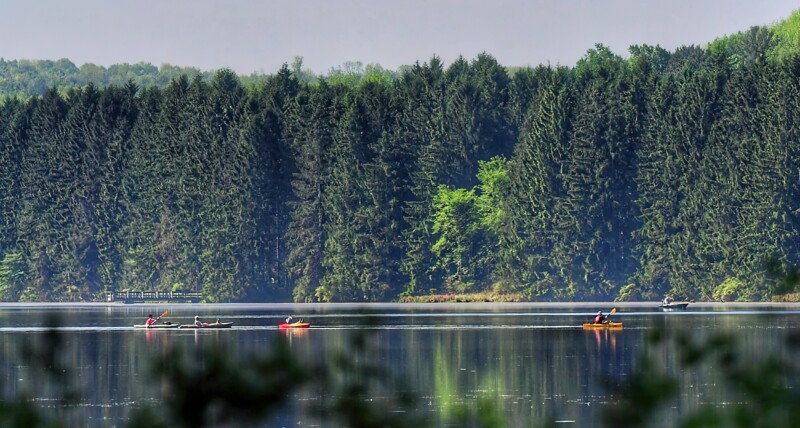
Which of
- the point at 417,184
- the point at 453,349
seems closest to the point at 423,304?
the point at 417,184

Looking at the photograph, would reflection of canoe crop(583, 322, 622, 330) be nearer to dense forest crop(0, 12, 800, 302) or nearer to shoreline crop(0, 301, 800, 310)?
shoreline crop(0, 301, 800, 310)

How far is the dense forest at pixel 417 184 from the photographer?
89.6m

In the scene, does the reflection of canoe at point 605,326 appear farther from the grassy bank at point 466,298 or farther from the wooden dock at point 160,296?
the wooden dock at point 160,296

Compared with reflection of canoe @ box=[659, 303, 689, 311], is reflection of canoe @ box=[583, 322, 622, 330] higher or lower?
lower

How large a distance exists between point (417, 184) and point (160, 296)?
18.5 meters

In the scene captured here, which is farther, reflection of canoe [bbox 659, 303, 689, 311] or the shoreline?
the shoreline

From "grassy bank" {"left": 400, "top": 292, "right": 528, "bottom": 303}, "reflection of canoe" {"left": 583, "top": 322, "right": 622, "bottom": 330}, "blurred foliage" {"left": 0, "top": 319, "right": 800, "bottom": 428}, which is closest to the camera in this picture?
"blurred foliage" {"left": 0, "top": 319, "right": 800, "bottom": 428}

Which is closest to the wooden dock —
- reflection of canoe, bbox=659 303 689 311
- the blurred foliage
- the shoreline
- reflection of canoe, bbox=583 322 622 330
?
the shoreline

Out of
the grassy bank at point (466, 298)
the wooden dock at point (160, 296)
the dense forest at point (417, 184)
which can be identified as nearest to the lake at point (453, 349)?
the grassy bank at point (466, 298)

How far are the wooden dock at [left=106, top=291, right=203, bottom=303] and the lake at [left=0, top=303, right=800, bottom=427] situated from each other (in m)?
11.4

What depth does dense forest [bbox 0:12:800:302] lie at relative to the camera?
89.6 m

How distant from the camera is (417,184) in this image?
99.1 meters

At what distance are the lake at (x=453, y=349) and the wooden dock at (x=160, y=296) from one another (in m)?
11.4

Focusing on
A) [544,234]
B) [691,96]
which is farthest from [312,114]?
[691,96]
